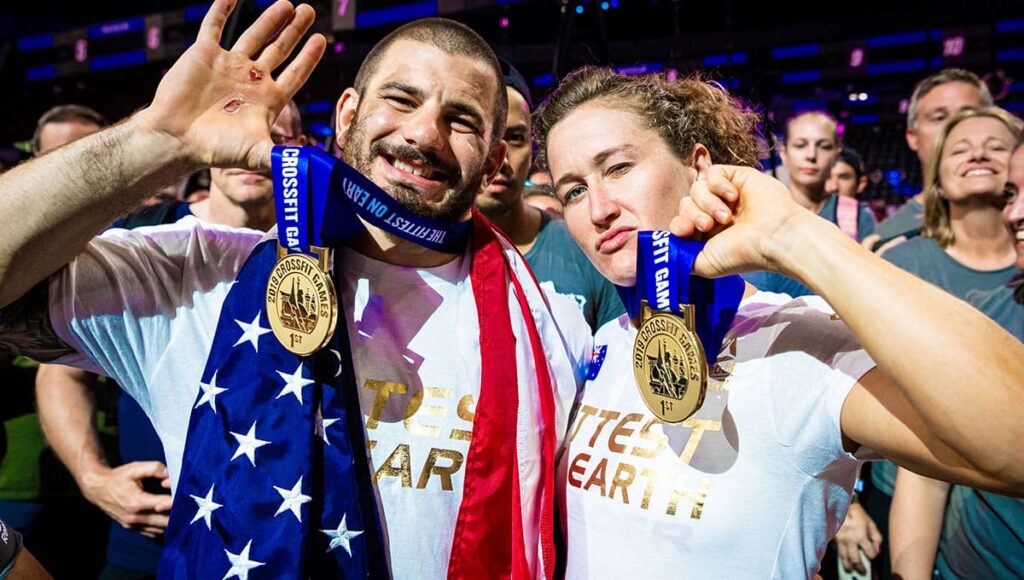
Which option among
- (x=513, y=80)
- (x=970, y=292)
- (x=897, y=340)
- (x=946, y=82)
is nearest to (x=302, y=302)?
(x=897, y=340)

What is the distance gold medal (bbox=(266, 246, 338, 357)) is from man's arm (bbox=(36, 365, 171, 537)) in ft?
2.21

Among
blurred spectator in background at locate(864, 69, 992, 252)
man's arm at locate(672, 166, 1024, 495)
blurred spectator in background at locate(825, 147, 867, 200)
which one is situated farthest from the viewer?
blurred spectator in background at locate(825, 147, 867, 200)

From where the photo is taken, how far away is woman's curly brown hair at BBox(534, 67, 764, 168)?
1.52 metres

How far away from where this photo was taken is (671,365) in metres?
1.14

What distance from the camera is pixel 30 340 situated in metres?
1.25

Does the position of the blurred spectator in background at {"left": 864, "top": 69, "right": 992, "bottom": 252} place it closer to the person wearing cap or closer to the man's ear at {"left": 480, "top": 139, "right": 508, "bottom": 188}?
the person wearing cap

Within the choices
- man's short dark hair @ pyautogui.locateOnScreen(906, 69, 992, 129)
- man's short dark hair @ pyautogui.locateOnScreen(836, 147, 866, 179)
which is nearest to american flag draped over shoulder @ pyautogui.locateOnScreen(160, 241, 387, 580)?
man's short dark hair @ pyautogui.locateOnScreen(906, 69, 992, 129)

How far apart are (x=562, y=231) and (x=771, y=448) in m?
1.30

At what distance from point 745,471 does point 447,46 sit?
3.42ft

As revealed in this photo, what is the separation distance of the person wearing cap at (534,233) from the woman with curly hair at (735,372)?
568 millimetres

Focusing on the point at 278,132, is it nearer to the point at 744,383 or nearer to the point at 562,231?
the point at 562,231

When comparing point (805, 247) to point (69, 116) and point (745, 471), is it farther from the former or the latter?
point (69, 116)

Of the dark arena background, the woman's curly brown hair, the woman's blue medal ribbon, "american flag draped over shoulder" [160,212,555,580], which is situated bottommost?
"american flag draped over shoulder" [160,212,555,580]

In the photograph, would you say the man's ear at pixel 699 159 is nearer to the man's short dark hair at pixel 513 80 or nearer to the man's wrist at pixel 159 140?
the man's wrist at pixel 159 140
